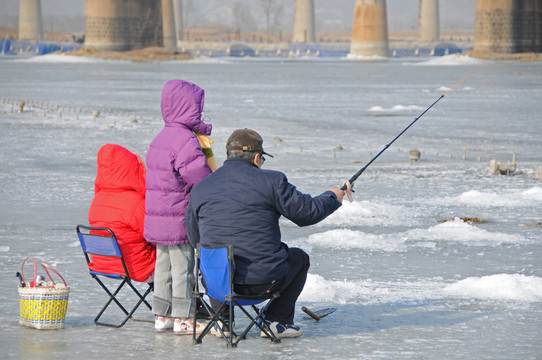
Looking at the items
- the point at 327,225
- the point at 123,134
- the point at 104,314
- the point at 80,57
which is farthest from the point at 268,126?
the point at 80,57

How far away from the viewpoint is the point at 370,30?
9575 centimetres

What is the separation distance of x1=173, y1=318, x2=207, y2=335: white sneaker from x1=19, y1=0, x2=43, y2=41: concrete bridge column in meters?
123

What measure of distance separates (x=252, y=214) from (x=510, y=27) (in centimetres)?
8543

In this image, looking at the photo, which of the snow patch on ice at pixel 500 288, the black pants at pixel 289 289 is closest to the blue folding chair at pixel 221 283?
the black pants at pixel 289 289

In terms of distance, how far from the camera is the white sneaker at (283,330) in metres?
5.55

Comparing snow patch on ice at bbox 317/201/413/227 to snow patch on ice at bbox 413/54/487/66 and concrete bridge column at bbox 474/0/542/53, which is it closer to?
snow patch on ice at bbox 413/54/487/66

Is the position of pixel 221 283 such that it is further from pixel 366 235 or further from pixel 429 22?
pixel 429 22

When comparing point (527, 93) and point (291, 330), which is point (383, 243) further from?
point (527, 93)

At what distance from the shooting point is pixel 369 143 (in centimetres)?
1750

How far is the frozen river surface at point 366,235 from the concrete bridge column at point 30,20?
10522 centimetres

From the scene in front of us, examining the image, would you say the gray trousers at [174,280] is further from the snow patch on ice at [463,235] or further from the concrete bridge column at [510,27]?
the concrete bridge column at [510,27]

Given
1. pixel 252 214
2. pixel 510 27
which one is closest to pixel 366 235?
pixel 252 214

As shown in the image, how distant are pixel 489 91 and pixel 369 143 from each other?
18.4 m

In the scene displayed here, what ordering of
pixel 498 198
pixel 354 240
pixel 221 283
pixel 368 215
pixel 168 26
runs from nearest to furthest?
pixel 221 283, pixel 354 240, pixel 368 215, pixel 498 198, pixel 168 26
